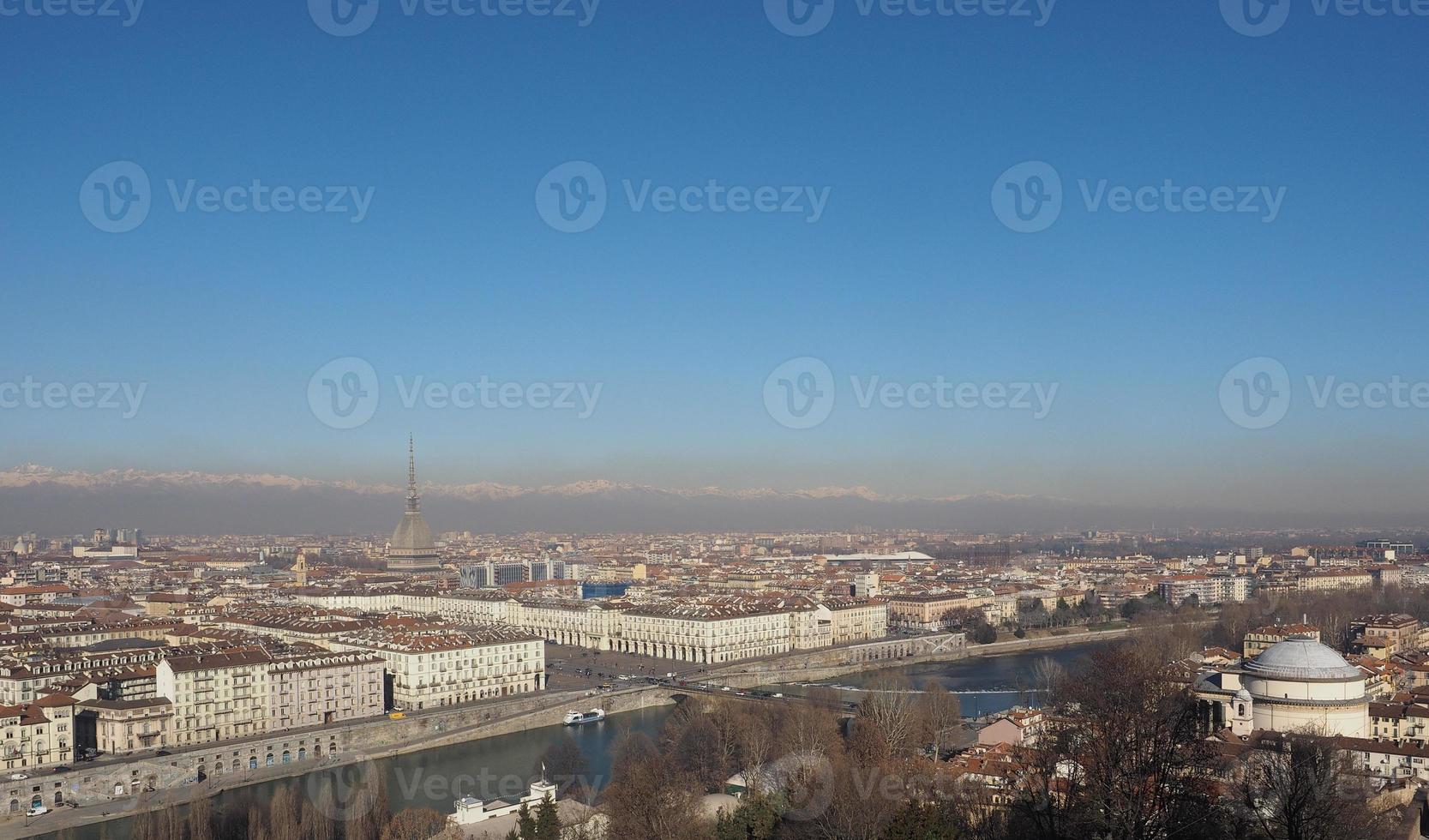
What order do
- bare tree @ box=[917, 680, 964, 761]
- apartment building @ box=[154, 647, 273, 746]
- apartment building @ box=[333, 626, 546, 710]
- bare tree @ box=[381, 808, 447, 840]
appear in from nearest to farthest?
1. bare tree @ box=[381, 808, 447, 840]
2. bare tree @ box=[917, 680, 964, 761]
3. apartment building @ box=[154, 647, 273, 746]
4. apartment building @ box=[333, 626, 546, 710]

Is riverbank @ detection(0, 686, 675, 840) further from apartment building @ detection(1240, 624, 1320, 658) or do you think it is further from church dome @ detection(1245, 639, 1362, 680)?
apartment building @ detection(1240, 624, 1320, 658)

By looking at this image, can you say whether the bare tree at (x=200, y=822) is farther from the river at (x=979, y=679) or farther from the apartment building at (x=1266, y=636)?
the apartment building at (x=1266, y=636)

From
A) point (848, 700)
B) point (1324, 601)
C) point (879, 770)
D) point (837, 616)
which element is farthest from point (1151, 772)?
point (1324, 601)

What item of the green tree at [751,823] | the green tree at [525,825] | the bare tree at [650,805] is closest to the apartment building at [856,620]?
the bare tree at [650,805]

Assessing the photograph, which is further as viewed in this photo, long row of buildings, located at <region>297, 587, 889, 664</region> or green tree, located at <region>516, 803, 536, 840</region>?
long row of buildings, located at <region>297, 587, 889, 664</region>

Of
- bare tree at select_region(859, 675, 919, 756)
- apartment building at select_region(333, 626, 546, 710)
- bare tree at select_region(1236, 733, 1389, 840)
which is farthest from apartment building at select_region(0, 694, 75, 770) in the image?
bare tree at select_region(1236, 733, 1389, 840)

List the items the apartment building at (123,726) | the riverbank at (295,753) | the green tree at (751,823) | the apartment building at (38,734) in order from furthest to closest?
the apartment building at (123,726), the apartment building at (38,734), the riverbank at (295,753), the green tree at (751,823)
